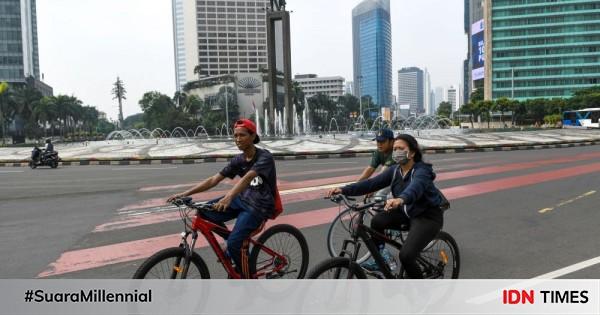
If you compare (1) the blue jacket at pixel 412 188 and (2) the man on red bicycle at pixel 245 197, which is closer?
(1) the blue jacket at pixel 412 188

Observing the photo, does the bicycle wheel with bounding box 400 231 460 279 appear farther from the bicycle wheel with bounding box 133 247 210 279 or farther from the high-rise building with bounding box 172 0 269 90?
the high-rise building with bounding box 172 0 269 90

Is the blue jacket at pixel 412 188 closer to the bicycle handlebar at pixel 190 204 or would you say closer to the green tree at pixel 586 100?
the bicycle handlebar at pixel 190 204

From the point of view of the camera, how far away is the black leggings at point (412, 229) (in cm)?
377

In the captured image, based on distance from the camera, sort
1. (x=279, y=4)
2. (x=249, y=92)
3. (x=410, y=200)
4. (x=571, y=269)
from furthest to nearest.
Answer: (x=249, y=92)
(x=279, y=4)
(x=571, y=269)
(x=410, y=200)

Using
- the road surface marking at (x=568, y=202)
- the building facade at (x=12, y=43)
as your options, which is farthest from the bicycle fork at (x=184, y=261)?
the building facade at (x=12, y=43)

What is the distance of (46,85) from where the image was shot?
5463 inches

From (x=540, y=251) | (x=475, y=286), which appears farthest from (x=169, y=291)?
(x=540, y=251)

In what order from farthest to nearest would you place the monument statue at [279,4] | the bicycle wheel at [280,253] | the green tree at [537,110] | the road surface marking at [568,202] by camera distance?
the green tree at [537,110], the monument statue at [279,4], the road surface marking at [568,202], the bicycle wheel at [280,253]

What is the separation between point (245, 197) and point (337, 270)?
3.54 ft

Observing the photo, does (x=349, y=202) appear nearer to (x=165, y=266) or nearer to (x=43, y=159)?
(x=165, y=266)

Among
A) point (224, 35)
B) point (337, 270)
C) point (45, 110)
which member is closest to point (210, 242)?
point (337, 270)

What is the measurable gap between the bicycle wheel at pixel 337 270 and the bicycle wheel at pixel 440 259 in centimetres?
58

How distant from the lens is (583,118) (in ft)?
178

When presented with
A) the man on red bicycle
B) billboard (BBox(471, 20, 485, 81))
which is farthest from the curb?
billboard (BBox(471, 20, 485, 81))
